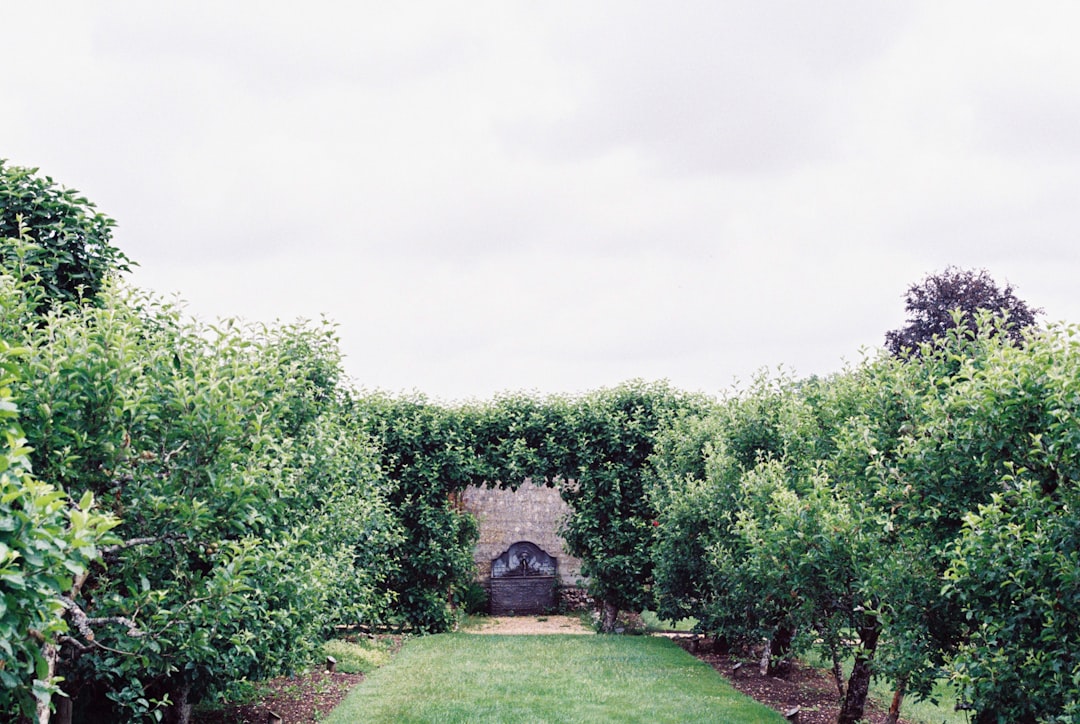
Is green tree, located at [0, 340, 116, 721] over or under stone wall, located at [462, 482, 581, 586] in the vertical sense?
over

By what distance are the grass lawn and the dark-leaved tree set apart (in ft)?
60.4

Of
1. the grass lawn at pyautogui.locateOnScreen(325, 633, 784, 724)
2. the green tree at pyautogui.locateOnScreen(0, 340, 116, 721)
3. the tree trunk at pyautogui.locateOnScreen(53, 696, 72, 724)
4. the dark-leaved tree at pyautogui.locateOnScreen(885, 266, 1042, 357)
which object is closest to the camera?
the green tree at pyautogui.locateOnScreen(0, 340, 116, 721)

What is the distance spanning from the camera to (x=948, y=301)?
87.4ft

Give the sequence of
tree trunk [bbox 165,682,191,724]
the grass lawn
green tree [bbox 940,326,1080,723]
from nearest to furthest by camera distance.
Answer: green tree [bbox 940,326,1080,723], tree trunk [bbox 165,682,191,724], the grass lawn

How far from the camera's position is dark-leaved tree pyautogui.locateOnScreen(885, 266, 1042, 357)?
2631cm

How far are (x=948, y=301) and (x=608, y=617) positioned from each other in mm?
18565

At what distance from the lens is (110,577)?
5480 mm

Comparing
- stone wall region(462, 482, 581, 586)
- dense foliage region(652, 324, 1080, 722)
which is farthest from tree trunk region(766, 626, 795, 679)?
stone wall region(462, 482, 581, 586)

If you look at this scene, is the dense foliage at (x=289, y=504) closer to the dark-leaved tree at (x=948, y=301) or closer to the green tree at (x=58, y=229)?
the green tree at (x=58, y=229)

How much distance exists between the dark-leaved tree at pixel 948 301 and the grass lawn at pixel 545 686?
18.4 meters

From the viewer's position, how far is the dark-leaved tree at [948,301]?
26312 millimetres

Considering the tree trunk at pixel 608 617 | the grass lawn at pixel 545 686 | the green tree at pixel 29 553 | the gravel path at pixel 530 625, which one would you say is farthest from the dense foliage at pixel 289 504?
the gravel path at pixel 530 625

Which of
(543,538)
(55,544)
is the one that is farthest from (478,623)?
(55,544)

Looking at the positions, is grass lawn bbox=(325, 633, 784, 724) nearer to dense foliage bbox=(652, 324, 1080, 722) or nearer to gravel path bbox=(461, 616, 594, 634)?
dense foliage bbox=(652, 324, 1080, 722)
